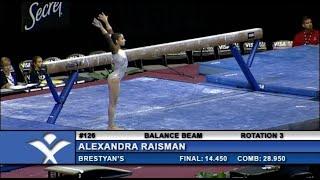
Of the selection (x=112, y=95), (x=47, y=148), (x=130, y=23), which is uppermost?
(x=130, y=23)

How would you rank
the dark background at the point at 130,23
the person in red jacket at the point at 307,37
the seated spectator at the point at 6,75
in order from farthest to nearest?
1. the person in red jacket at the point at 307,37
2. the dark background at the point at 130,23
3. the seated spectator at the point at 6,75

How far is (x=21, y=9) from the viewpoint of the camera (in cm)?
1205

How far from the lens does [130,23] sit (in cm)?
1298

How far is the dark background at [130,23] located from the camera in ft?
41.2

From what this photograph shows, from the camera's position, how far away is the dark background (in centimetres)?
1255

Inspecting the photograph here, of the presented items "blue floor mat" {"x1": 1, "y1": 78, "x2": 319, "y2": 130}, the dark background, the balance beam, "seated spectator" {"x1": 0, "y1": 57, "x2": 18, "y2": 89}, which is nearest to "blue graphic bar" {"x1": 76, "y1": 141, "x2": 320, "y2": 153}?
"blue floor mat" {"x1": 1, "y1": 78, "x2": 319, "y2": 130}

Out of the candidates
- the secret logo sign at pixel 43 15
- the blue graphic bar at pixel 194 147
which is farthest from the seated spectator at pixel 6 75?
the blue graphic bar at pixel 194 147

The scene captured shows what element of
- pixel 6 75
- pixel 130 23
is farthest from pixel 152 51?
pixel 130 23

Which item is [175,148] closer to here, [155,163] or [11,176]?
[155,163]

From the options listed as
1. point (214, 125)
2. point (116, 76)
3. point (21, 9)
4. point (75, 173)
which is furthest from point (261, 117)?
point (21, 9)

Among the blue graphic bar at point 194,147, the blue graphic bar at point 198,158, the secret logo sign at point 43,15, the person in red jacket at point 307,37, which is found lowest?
the blue graphic bar at point 198,158

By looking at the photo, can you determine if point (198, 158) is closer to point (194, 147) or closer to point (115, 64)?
point (194, 147)

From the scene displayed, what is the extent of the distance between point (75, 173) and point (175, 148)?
0.88m

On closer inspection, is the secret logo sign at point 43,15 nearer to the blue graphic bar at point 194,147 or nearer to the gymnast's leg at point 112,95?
the gymnast's leg at point 112,95
